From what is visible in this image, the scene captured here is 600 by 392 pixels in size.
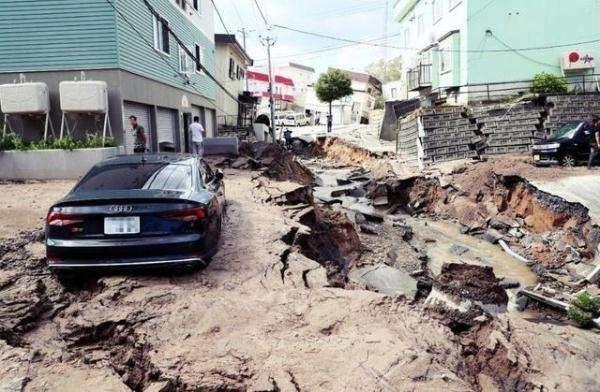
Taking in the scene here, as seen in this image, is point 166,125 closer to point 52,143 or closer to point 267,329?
point 52,143

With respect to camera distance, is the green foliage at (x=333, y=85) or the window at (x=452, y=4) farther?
the green foliage at (x=333, y=85)

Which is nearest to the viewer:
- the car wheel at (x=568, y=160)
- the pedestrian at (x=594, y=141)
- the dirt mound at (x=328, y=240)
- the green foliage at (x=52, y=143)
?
the dirt mound at (x=328, y=240)

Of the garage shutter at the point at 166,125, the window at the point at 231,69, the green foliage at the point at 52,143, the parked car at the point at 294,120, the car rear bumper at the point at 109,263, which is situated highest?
the window at the point at 231,69

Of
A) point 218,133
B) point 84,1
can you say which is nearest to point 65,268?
point 84,1

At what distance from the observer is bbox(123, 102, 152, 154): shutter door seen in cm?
1300

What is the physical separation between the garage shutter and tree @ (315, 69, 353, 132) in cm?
2810

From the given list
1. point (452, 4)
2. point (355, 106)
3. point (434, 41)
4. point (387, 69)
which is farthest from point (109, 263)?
point (387, 69)

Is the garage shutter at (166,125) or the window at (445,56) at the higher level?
the window at (445,56)

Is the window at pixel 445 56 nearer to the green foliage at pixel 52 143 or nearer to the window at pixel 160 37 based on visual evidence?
the window at pixel 160 37

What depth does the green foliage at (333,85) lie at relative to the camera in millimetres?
43906

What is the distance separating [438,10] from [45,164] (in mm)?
22922

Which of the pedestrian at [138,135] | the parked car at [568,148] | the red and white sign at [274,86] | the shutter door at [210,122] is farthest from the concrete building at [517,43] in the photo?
the red and white sign at [274,86]

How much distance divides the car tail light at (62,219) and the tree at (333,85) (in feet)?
134

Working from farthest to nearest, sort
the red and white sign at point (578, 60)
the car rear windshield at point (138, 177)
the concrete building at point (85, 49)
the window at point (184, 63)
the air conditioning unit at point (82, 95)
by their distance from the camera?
the red and white sign at point (578, 60), the window at point (184, 63), the concrete building at point (85, 49), the air conditioning unit at point (82, 95), the car rear windshield at point (138, 177)
